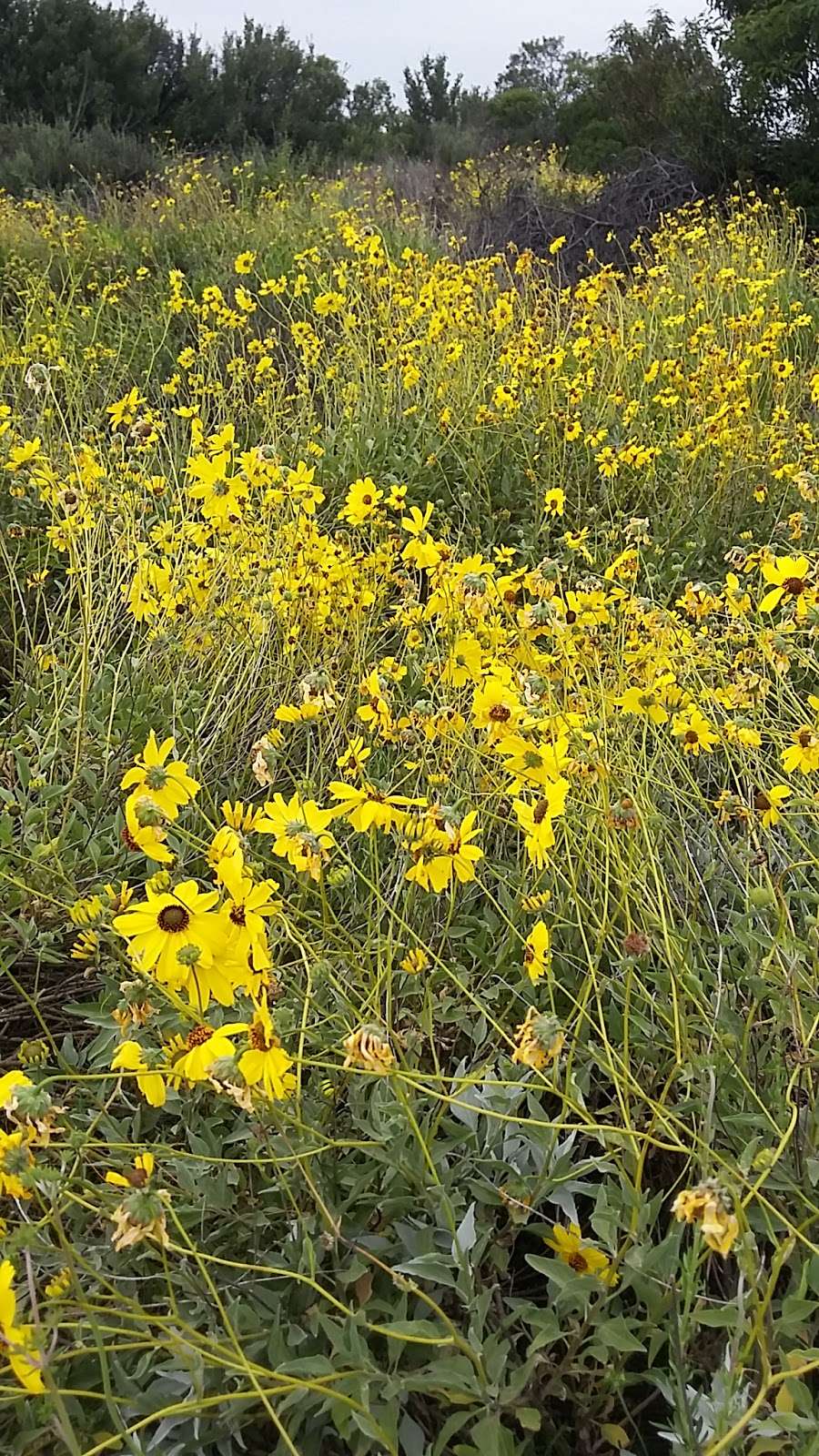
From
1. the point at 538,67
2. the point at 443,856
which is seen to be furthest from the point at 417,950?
the point at 538,67

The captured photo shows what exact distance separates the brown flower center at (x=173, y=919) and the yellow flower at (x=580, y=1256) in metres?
0.51

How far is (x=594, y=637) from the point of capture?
191cm

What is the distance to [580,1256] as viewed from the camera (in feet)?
3.43

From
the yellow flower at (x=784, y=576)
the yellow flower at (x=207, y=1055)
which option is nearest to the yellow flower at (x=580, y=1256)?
the yellow flower at (x=207, y=1055)

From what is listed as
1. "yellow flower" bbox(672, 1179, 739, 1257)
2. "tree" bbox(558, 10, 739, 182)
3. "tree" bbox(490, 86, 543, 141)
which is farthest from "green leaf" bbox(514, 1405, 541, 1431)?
"tree" bbox(490, 86, 543, 141)

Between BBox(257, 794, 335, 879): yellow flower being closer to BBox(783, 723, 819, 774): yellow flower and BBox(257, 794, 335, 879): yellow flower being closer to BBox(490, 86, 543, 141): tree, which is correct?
BBox(783, 723, 819, 774): yellow flower

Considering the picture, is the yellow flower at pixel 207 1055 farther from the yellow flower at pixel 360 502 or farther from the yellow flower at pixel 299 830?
the yellow flower at pixel 360 502

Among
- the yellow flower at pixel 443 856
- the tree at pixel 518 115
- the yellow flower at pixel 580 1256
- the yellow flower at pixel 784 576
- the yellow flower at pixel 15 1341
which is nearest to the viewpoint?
the yellow flower at pixel 15 1341

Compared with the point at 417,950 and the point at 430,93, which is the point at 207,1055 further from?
the point at 430,93

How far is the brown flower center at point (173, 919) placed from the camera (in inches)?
35.0

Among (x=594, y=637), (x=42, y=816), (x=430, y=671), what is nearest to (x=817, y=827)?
(x=594, y=637)

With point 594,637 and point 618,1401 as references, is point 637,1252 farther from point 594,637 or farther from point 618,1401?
point 594,637

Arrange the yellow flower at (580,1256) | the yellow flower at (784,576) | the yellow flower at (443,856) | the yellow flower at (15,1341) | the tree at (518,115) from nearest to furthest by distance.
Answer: the yellow flower at (15,1341), the yellow flower at (580,1256), the yellow flower at (443,856), the yellow flower at (784,576), the tree at (518,115)

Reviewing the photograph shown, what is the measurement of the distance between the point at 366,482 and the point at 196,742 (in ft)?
2.36
